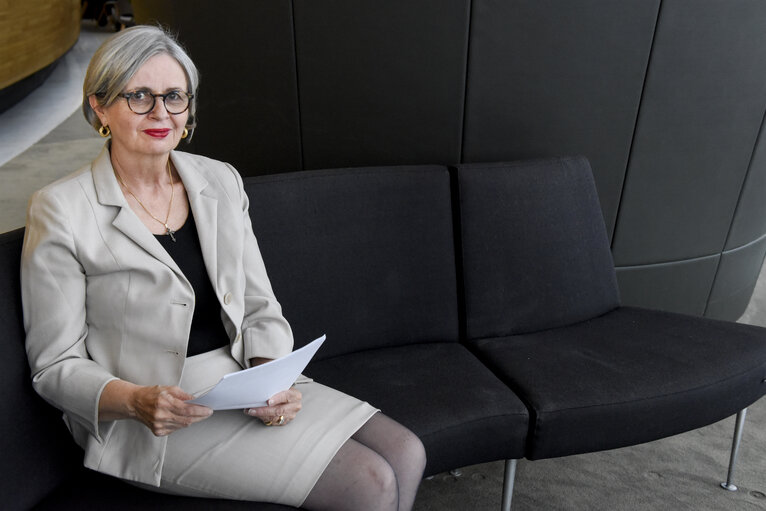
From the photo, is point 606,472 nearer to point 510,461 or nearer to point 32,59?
point 510,461

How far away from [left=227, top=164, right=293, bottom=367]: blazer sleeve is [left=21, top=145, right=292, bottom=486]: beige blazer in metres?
0.06

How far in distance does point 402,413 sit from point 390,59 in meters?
1.33

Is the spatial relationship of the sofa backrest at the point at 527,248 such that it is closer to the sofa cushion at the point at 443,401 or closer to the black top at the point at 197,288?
the sofa cushion at the point at 443,401

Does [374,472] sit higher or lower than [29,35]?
lower

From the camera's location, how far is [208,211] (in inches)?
71.0

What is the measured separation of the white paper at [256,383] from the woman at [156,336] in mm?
49

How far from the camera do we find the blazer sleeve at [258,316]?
71.6 inches

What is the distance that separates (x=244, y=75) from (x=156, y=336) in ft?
4.44

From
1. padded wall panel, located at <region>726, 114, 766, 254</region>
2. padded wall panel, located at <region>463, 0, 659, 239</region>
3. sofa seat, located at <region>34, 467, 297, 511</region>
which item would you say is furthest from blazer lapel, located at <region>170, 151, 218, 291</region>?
padded wall panel, located at <region>726, 114, 766, 254</region>

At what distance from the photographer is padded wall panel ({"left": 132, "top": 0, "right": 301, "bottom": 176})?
102 inches

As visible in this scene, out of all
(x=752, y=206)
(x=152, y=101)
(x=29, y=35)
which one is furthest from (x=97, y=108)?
(x=29, y=35)

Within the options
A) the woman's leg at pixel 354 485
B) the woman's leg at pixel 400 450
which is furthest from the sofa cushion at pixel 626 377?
the woman's leg at pixel 354 485

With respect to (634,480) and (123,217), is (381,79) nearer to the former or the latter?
(123,217)

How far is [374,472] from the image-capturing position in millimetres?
1633
